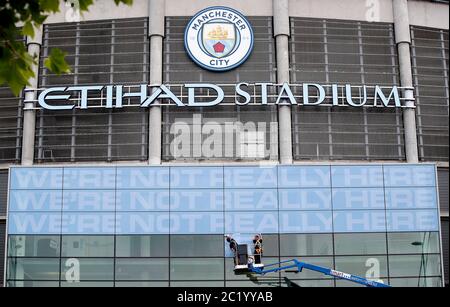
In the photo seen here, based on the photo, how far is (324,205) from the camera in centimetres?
3694

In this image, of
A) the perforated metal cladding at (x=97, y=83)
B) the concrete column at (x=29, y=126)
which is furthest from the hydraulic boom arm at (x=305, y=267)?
the concrete column at (x=29, y=126)

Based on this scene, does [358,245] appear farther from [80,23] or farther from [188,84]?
[80,23]

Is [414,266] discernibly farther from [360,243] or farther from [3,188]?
[3,188]

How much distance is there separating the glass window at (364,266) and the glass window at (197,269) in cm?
634

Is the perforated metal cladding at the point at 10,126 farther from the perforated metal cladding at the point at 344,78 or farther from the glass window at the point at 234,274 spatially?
the perforated metal cladding at the point at 344,78


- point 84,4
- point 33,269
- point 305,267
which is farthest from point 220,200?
point 84,4

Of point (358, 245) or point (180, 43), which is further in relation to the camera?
point (180, 43)

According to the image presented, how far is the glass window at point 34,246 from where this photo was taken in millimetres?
36156

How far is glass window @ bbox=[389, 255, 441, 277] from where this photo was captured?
3588 centimetres

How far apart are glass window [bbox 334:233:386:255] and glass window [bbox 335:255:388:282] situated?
327mm

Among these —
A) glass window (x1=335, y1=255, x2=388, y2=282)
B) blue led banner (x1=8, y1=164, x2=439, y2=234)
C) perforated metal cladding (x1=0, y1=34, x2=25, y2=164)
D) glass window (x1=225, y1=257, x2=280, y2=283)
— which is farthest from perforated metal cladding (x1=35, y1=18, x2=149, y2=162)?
glass window (x1=335, y1=255, x2=388, y2=282)

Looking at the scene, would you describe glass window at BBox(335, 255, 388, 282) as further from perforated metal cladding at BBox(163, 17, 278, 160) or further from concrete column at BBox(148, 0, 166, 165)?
concrete column at BBox(148, 0, 166, 165)
